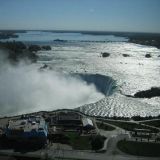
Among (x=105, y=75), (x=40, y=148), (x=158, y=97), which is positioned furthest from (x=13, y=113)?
(x=105, y=75)

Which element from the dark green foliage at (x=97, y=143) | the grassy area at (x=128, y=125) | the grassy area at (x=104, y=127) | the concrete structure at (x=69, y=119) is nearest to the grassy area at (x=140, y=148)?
the dark green foliage at (x=97, y=143)

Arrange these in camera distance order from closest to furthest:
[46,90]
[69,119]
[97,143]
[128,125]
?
[97,143], [69,119], [128,125], [46,90]

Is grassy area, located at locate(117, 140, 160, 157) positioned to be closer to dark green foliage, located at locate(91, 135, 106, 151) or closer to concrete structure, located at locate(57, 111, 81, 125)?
dark green foliage, located at locate(91, 135, 106, 151)

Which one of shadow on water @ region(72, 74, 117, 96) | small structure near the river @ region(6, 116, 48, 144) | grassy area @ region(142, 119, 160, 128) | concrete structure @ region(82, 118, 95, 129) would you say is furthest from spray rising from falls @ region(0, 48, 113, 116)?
grassy area @ region(142, 119, 160, 128)

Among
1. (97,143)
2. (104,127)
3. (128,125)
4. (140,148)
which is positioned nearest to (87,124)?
(104,127)

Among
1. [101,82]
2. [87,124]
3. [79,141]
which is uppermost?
[87,124]

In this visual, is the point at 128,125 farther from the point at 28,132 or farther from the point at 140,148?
the point at 28,132

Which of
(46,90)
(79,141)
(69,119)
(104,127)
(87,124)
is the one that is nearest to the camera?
(79,141)

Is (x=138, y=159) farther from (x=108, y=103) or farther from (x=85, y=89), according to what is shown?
A: (x=85, y=89)
